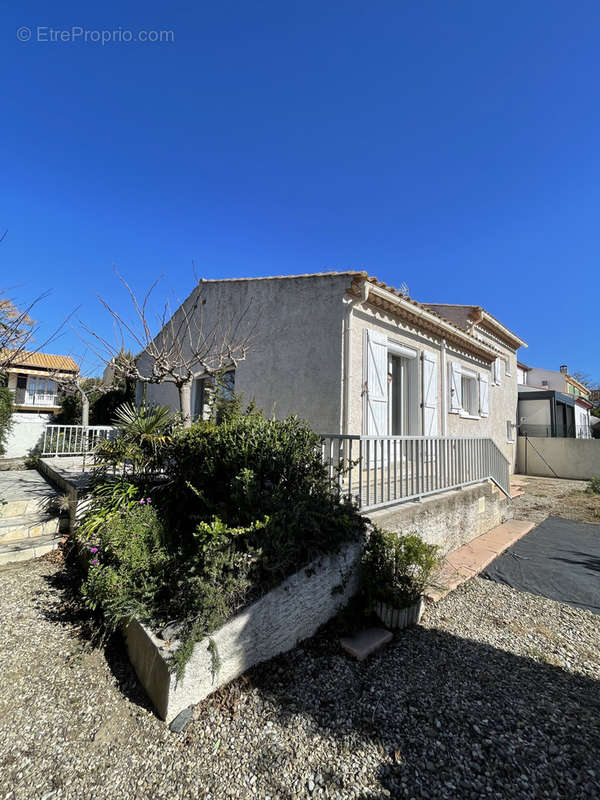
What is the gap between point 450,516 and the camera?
5012mm

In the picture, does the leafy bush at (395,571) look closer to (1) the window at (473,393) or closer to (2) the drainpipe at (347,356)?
(2) the drainpipe at (347,356)

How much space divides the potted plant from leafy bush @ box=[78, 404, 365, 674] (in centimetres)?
39

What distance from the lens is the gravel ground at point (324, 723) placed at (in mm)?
1751

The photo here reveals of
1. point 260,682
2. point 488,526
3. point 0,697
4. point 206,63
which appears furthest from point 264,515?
point 206,63

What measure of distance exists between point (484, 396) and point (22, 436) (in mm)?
16303

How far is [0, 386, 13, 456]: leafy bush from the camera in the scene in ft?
37.4

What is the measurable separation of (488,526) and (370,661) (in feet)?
15.0

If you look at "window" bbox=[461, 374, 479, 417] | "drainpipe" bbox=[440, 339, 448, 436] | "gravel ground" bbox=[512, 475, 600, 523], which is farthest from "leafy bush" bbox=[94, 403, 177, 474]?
"window" bbox=[461, 374, 479, 417]

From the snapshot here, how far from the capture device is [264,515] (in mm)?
2891

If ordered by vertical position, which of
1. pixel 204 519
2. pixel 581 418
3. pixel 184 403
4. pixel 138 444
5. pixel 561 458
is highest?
pixel 581 418

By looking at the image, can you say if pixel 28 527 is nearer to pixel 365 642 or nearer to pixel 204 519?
pixel 204 519

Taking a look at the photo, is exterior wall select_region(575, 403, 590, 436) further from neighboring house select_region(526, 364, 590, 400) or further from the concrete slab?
the concrete slab

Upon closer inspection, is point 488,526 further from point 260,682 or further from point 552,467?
point 552,467

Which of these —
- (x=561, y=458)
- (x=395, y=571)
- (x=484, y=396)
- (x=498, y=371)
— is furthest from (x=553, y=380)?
(x=395, y=571)
